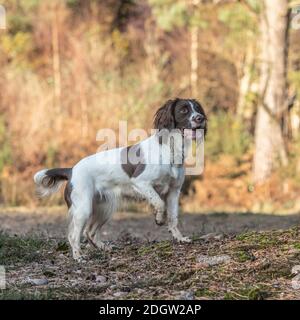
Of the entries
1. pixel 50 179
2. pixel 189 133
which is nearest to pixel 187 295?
pixel 189 133

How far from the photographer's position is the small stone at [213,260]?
555cm

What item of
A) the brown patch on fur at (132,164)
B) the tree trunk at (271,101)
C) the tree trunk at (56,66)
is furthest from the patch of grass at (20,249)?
the tree trunk at (56,66)

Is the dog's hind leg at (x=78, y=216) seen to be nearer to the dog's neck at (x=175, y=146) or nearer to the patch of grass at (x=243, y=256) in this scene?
the dog's neck at (x=175, y=146)

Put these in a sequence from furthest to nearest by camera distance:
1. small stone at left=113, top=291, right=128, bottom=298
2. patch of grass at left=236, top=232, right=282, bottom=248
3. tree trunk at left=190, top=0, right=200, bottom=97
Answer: tree trunk at left=190, top=0, right=200, bottom=97
patch of grass at left=236, top=232, right=282, bottom=248
small stone at left=113, top=291, right=128, bottom=298

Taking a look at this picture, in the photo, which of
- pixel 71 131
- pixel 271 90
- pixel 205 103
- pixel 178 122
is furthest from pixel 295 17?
pixel 178 122

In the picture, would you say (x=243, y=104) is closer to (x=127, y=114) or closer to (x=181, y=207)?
(x=127, y=114)

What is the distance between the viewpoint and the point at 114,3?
2628 centimetres

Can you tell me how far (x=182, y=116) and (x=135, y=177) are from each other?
76 cm

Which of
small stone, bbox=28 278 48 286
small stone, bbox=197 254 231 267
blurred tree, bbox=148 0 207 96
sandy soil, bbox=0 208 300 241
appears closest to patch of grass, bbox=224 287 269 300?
small stone, bbox=197 254 231 267

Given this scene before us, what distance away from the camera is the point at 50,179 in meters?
7.20

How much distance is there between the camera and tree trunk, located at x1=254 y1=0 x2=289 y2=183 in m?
15.5

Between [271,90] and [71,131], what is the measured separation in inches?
179

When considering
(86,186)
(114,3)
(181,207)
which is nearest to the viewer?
(86,186)

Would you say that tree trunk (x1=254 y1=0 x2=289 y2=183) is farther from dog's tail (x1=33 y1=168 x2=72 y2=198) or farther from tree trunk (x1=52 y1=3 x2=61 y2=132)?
dog's tail (x1=33 y1=168 x2=72 y2=198)
